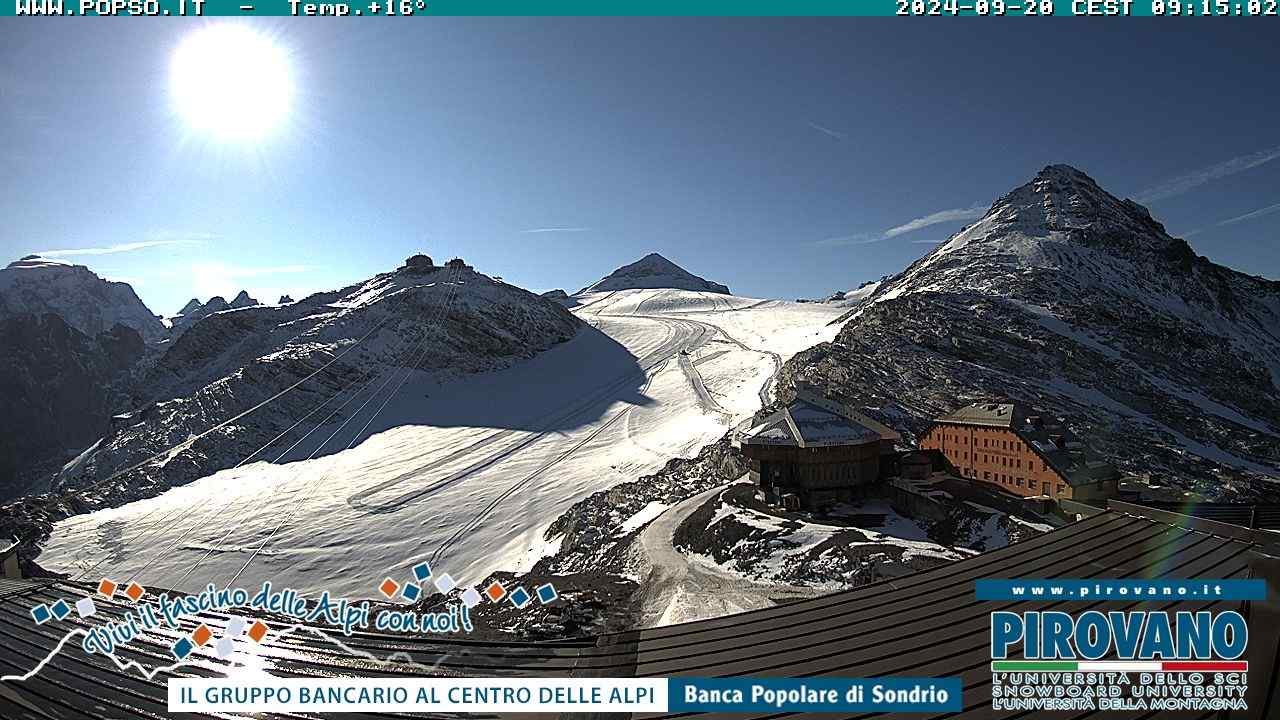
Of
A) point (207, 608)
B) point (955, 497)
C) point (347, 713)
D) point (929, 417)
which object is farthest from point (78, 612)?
point (929, 417)

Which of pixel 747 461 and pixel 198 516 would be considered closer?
pixel 747 461

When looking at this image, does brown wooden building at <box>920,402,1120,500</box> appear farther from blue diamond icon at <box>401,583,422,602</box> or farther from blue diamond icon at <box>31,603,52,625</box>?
blue diamond icon at <box>31,603,52,625</box>

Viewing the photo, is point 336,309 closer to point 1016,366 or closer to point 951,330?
point 951,330

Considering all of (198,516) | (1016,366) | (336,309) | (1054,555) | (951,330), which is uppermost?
(336,309)

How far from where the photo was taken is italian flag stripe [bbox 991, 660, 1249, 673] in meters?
6.04

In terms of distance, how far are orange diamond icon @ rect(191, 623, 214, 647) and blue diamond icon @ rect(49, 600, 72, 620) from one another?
101 inches

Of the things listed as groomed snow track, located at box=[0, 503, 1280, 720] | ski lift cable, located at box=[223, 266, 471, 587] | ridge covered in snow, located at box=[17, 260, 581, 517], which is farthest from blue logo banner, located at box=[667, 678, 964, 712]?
ridge covered in snow, located at box=[17, 260, 581, 517]

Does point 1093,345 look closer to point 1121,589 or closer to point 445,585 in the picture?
point 1121,589

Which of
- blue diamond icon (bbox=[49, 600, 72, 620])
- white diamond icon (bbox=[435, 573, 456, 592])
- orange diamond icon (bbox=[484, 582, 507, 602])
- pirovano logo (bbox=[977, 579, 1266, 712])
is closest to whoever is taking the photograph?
pirovano logo (bbox=[977, 579, 1266, 712])

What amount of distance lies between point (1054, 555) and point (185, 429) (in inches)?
2652

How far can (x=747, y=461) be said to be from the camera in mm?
32312

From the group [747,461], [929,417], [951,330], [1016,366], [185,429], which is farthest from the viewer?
[951,330]

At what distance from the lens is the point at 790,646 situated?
7238 millimetres

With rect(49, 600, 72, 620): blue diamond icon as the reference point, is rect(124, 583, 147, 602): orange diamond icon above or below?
above
